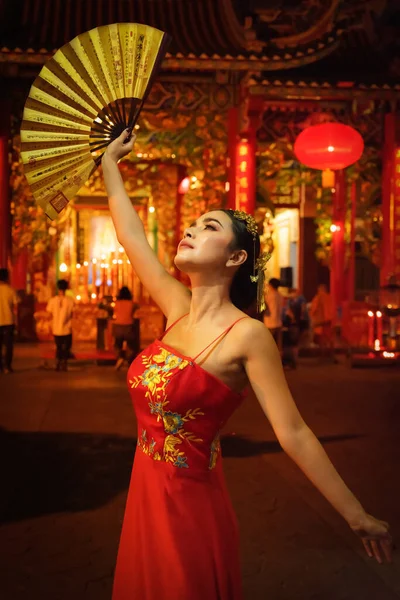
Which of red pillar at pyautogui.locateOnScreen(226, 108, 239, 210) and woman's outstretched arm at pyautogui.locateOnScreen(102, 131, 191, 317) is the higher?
red pillar at pyautogui.locateOnScreen(226, 108, 239, 210)

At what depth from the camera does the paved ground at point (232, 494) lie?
359cm

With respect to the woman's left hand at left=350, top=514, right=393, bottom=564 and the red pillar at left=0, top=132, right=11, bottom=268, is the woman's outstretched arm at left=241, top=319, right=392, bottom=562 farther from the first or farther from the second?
the red pillar at left=0, top=132, right=11, bottom=268

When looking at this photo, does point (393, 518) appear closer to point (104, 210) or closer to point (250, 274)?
point (250, 274)

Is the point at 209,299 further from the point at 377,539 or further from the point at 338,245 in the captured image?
the point at 338,245

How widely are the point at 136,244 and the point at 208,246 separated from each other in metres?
0.43

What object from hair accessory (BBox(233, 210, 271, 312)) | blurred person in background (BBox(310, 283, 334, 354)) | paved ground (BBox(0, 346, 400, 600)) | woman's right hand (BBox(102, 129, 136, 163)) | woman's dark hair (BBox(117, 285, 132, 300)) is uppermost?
woman's right hand (BBox(102, 129, 136, 163))

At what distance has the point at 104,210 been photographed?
60.6 ft

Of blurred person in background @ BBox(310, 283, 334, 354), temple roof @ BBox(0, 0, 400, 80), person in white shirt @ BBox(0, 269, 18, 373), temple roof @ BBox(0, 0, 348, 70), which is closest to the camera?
person in white shirt @ BBox(0, 269, 18, 373)

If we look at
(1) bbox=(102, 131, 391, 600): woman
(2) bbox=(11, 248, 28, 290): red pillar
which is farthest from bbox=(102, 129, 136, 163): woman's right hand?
(2) bbox=(11, 248, 28, 290): red pillar

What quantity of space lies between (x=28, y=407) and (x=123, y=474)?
10.3 feet

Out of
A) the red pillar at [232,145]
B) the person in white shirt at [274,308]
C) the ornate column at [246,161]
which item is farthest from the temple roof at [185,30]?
the person in white shirt at [274,308]

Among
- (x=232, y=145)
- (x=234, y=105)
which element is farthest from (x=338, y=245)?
(x=234, y=105)

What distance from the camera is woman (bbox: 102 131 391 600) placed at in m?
2.07

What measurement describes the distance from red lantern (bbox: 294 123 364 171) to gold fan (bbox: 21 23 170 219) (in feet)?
28.8
